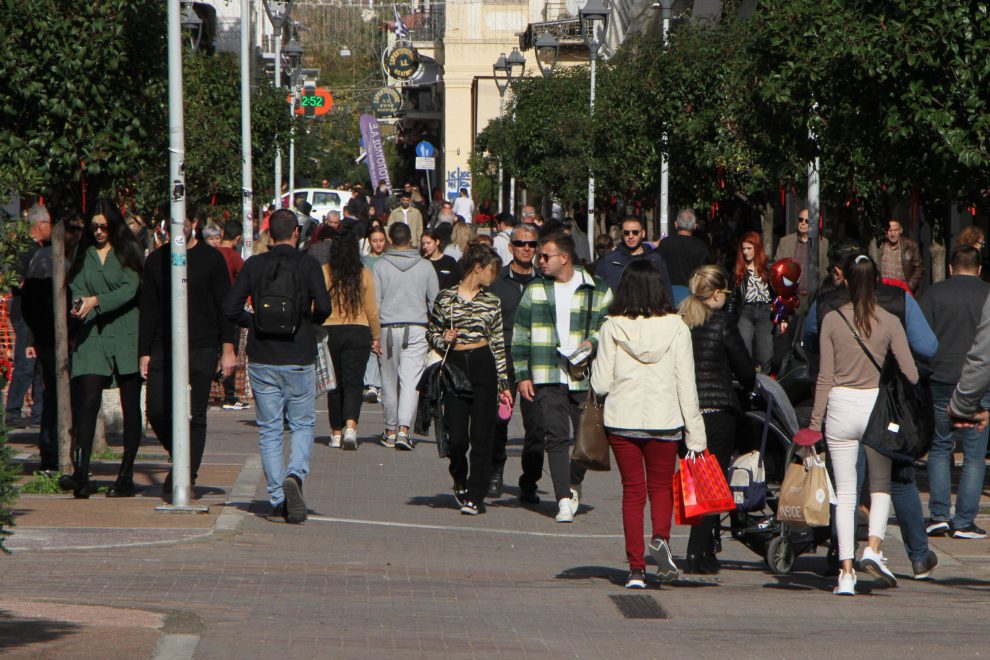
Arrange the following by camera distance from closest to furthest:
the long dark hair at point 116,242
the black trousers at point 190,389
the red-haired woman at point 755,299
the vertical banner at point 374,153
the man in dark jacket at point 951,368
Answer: the man in dark jacket at point 951,368, the black trousers at point 190,389, the long dark hair at point 116,242, the red-haired woman at point 755,299, the vertical banner at point 374,153

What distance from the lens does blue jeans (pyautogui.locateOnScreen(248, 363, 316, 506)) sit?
10.5 meters

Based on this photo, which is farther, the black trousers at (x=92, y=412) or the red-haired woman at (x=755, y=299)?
the red-haired woman at (x=755, y=299)

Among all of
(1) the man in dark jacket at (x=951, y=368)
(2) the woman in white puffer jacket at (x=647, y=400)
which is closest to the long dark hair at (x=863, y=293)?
(2) the woman in white puffer jacket at (x=647, y=400)

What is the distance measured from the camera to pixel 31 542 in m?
9.38

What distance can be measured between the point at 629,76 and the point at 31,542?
1773 cm

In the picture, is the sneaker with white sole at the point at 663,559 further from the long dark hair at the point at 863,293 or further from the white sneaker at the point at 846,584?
the long dark hair at the point at 863,293

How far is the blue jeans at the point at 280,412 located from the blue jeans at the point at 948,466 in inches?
158

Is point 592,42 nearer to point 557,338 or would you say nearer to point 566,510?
point 557,338

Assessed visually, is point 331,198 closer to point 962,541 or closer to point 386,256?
point 386,256

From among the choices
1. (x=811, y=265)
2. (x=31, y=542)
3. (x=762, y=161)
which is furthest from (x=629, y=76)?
(x=31, y=542)

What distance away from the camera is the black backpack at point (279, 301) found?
10.5m

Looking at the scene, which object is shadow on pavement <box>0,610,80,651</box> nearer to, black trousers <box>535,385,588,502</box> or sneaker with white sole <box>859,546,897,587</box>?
sneaker with white sole <box>859,546,897,587</box>

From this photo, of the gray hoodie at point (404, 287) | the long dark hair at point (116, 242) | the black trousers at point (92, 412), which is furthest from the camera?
the gray hoodie at point (404, 287)

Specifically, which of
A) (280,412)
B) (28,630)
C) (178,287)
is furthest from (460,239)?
(28,630)
